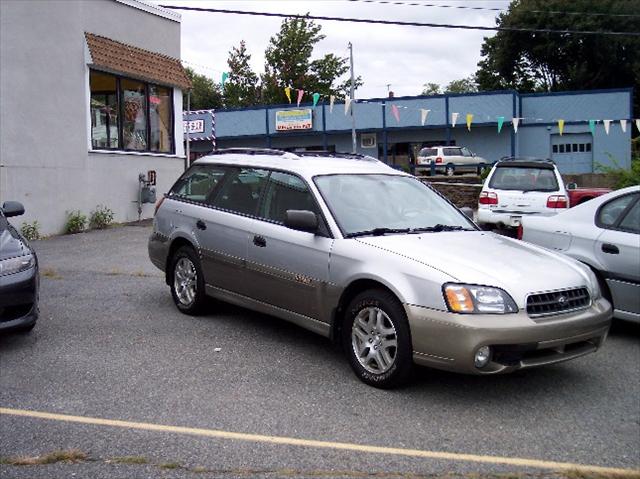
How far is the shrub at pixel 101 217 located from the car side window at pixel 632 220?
1115 cm

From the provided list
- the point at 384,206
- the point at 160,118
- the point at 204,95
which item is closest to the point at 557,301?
the point at 384,206

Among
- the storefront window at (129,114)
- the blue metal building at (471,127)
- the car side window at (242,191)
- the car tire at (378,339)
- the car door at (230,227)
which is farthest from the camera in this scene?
the blue metal building at (471,127)

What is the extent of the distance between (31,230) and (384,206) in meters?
9.34

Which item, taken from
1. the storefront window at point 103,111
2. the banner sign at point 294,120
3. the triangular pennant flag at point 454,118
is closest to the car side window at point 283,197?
the storefront window at point 103,111

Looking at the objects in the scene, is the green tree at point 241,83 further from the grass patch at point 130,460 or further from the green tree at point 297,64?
the grass patch at point 130,460

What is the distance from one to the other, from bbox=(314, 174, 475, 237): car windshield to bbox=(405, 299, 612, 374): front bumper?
3.54 feet

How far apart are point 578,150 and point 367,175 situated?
1248 inches

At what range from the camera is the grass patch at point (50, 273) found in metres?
9.26

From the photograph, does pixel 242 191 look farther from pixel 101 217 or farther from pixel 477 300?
pixel 101 217

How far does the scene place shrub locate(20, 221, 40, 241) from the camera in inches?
504

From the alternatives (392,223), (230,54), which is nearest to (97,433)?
(392,223)

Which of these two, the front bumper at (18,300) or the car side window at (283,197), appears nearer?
the front bumper at (18,300)

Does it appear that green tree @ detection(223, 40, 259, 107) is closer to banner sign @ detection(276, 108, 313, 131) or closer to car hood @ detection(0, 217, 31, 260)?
banner sign @ detection(276, 108, 313, 131)

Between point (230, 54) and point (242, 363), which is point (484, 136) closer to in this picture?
point (230, 54)
